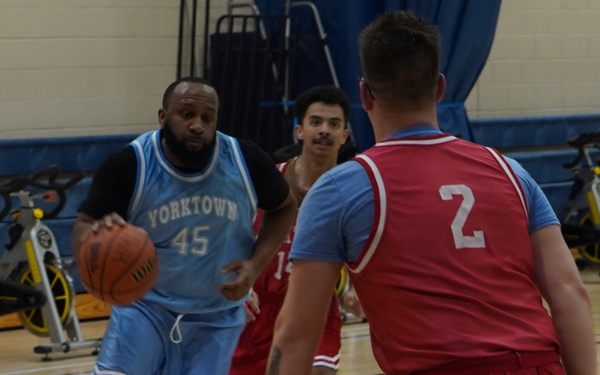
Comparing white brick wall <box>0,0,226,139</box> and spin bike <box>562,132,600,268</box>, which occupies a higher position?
white brick wall <box>0,0,226,139</box>

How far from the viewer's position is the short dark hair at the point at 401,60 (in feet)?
7.61

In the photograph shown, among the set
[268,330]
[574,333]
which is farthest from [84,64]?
[574,333]

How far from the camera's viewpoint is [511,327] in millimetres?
2291

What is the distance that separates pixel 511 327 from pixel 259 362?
289 centimetres

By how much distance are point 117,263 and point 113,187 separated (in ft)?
1.28

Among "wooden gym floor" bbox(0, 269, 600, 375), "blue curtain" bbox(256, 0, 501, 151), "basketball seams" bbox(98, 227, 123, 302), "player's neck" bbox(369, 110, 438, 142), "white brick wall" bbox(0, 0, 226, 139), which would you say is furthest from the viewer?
"blue curtain" bbox(256, 0, 501, 151)

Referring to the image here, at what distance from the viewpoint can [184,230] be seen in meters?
4.26

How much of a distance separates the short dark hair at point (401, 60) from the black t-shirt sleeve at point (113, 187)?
197cm

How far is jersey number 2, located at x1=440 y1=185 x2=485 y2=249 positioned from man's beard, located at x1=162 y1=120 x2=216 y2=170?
206cm

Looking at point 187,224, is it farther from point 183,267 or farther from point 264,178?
point 264,178

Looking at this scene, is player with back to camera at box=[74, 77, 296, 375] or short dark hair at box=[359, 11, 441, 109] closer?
short dark hair at box=[359, 11, 441, 109]

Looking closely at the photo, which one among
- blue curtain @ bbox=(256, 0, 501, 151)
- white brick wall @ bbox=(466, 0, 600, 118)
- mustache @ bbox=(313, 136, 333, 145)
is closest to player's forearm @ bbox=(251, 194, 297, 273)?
mustache @ bbox=(313, 136, 333, 145)

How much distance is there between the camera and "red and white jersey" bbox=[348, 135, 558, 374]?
227 centimetres

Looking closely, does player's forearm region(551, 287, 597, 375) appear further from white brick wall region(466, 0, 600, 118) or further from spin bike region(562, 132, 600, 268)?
white brick wall region(466, 0, 600, 118)
